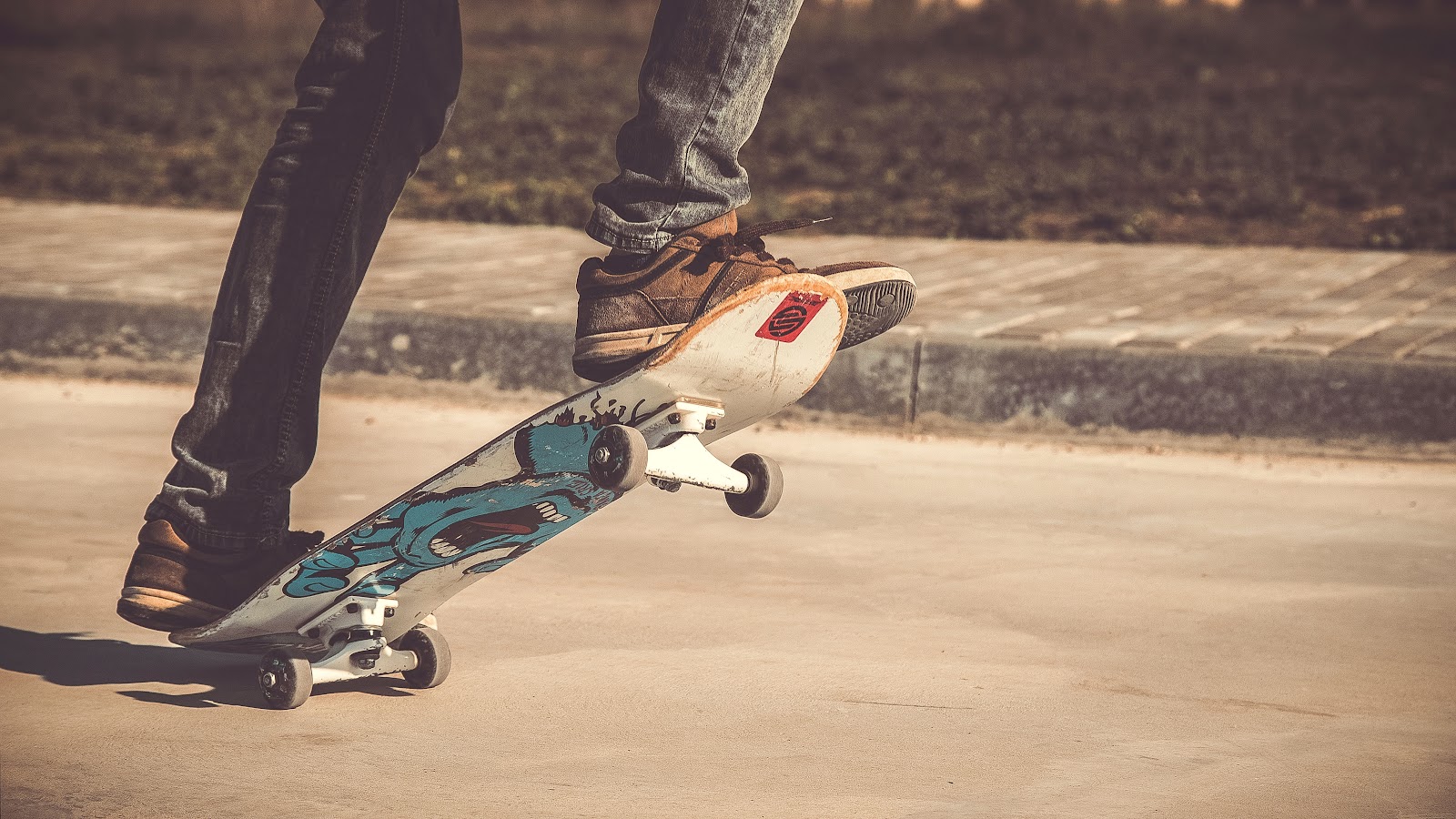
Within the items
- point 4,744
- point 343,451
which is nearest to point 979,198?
point 343,451

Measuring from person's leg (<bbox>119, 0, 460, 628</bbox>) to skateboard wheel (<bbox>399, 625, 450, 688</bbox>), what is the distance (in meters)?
0.30

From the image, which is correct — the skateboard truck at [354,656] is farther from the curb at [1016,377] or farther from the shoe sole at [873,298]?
the curb at [1016,377]

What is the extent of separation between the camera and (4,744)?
2406mm

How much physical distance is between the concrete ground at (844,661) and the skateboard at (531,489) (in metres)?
0.10

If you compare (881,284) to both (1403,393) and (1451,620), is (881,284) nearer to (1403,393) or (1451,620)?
(1451,620)

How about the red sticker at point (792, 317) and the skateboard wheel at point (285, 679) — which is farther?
the skateboard wheel at point (285, 679)

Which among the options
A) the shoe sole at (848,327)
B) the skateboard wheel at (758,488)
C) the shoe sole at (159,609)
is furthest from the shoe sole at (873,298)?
the shoe sole at (159,609)

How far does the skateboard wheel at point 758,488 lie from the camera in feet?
8.41

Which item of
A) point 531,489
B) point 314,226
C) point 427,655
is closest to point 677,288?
point 531,489

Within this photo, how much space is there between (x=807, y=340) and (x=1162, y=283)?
3832mm

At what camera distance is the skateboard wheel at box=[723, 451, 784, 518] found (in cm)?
256

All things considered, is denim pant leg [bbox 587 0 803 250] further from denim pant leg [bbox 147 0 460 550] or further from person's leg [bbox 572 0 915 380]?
denim pant leg [bbox 147 0 460 550]

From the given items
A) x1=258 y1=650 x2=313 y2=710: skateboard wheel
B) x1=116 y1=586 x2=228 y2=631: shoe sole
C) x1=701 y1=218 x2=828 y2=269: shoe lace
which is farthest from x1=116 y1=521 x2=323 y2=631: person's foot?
x1=701 y1=218 x2=828 y2=269: shoe lace

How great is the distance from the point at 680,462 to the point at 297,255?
673 mm
